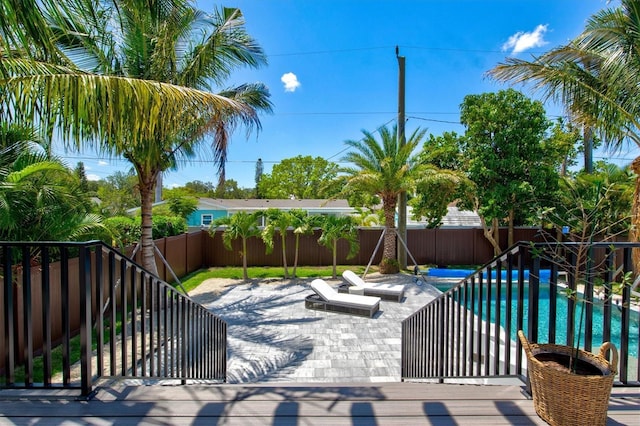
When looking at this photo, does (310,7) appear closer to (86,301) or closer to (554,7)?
(554,7)

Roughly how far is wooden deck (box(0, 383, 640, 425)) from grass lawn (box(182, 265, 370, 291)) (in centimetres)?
804

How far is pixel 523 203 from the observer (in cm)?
1145

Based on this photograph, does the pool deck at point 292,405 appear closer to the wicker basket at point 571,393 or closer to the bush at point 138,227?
the wicker basket at point 571,393

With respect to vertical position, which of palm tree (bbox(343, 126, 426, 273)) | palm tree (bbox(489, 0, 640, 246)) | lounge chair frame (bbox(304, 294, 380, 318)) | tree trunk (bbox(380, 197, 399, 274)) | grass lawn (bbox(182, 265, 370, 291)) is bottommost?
grass lawn (bbox(182, 265, 370, 291))

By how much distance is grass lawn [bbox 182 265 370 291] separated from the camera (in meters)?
10.6

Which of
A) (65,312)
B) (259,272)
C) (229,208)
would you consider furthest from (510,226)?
(229,208)

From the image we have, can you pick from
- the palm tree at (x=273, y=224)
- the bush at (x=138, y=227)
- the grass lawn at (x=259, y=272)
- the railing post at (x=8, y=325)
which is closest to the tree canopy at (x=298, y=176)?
the grass lawn at (x=259, y=272)

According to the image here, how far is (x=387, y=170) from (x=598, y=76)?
5.49m

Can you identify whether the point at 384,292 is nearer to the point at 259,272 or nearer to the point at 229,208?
the point at 259,272

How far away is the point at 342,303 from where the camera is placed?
23.4ft

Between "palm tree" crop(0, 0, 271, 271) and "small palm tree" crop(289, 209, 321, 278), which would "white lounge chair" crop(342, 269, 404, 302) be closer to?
"small palm tree" crop(289, 209, 321, 278)

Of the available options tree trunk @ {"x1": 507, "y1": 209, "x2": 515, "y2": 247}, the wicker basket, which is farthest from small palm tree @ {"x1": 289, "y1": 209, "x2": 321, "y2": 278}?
the wicker basket

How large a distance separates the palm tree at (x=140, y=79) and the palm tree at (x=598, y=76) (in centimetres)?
591

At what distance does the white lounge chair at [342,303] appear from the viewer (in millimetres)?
6961
